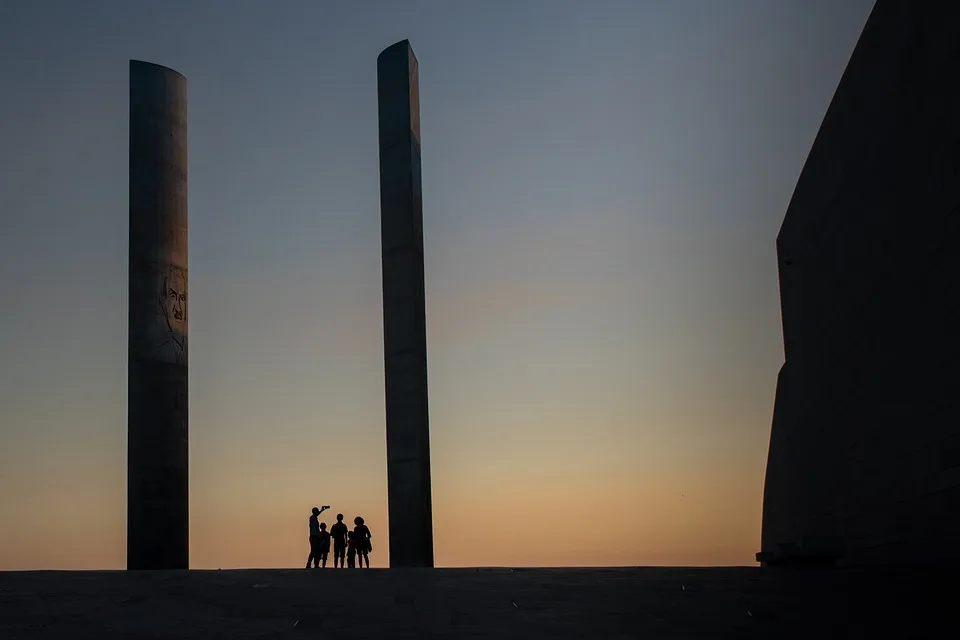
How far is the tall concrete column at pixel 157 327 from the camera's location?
1811 cm

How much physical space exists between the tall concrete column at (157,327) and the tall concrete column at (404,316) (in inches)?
142

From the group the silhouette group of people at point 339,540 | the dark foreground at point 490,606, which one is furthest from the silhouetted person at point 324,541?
the dark foreground at point 490,606

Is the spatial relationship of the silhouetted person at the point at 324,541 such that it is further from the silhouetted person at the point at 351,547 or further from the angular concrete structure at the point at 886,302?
the angular concrete structure at the point at 886,302

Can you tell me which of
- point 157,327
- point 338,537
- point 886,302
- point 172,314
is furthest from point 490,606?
point 172,314

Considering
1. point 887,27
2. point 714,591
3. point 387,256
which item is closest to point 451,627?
point 714,591

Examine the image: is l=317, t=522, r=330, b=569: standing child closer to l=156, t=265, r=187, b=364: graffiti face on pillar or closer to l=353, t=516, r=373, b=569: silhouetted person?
l=353, t=516, r=373, b=569: silhouetted person

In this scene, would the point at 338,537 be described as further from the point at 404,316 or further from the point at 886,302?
the point at 886,302

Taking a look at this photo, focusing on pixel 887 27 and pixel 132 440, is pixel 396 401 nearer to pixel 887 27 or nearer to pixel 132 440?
pixel 132 440

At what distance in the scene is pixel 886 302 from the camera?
12.0m

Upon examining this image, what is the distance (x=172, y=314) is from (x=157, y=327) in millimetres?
385

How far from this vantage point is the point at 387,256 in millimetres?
18203

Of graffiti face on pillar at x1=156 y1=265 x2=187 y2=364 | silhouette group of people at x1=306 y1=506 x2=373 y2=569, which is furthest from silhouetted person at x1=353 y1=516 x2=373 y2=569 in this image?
graffiti face on pillar at x1=156 y1=265 x2=187 y2=364

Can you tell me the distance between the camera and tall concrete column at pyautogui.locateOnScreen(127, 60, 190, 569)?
1811 centimetres

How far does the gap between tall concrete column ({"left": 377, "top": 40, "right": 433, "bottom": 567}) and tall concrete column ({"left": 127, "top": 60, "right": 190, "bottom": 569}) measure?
360 centimetres
